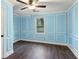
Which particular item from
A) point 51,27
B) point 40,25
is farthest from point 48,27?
point 40,25

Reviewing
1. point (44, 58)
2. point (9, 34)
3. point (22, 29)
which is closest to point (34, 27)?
point (22, 29)

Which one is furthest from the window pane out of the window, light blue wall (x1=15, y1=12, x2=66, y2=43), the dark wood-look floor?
the dark wood-look floor

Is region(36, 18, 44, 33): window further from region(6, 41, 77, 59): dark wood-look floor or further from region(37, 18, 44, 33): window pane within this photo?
region(6, 41, 77, 59): dark wood-look floor

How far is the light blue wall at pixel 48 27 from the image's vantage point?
6.21 metres

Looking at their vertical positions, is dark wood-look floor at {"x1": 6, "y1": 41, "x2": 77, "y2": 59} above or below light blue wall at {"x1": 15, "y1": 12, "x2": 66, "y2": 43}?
below

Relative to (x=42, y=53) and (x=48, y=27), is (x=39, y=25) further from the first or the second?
(x=42, y=53)

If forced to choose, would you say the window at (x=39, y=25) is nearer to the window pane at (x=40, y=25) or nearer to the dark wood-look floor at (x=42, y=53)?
the window pane at (x=40, y=25)

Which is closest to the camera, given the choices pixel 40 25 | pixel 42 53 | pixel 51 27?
pixel 42 53

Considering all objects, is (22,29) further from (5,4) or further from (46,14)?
(5,4)

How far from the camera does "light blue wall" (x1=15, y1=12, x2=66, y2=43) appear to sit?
20.4ft

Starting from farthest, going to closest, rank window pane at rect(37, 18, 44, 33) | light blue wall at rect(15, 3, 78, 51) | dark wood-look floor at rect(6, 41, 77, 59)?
window pane at rect(37, 18, 44, 33)
light blue wall at rect(15, 3, 78, 51)
dark wood-look floor at rect(6, 41, 77, 59)

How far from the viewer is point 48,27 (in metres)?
6.68

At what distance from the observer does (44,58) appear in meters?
3.58

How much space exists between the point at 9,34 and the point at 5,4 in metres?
1.32
